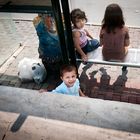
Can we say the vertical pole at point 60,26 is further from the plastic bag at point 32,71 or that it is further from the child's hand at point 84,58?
the plastic bag at point 32,71

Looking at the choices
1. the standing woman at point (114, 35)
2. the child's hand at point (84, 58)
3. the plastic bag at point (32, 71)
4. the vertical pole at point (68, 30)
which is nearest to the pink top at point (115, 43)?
the standing woman at point (114, 35)

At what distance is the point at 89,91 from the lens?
4.16 metres

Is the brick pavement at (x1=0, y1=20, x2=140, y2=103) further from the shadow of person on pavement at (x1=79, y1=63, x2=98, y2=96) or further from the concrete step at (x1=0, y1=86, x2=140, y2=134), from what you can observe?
the concrete step at (x1=0, y1=86, x2=140, y2=134)

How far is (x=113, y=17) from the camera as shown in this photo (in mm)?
3508

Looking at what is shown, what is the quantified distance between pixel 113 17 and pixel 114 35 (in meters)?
0.27

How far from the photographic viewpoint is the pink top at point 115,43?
12.0 ft

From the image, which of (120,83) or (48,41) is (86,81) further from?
(48,41)

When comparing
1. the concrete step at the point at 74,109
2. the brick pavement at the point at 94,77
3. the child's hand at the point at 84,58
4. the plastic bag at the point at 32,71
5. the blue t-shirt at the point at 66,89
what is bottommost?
the brick pavement at the point at 94,77

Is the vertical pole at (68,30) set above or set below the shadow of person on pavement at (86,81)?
above

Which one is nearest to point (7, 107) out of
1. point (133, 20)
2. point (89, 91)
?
point (89, 91)

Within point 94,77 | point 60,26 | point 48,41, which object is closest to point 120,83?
point 94,77

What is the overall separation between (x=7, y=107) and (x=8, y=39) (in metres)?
3.00

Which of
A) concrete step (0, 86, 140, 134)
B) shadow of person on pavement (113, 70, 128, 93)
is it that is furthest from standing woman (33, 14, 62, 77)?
concrete step (0, 86, 140, 134)

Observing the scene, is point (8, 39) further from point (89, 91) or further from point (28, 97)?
point (28, 97)
